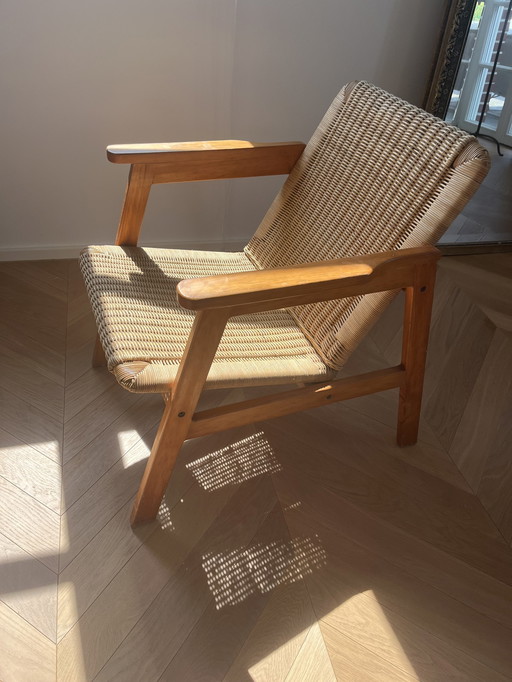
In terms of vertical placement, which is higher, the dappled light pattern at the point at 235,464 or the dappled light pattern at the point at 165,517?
the dappled light pattern at the point at 235,464

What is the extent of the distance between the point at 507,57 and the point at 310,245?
1.21m

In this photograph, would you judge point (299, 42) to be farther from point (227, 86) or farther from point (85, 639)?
point (85, 639)

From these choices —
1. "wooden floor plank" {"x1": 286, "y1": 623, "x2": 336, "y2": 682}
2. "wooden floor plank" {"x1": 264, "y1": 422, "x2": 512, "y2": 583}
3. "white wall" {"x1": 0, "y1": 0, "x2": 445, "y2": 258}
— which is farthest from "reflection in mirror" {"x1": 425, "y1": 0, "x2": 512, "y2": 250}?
"wooden floor plank" {"x1": 286, "y1": 623, "x2": 336, "y2": 682}

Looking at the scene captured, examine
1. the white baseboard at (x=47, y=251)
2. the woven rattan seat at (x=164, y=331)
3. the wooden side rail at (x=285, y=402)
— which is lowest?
the white baseboard at (x=47, y=251)

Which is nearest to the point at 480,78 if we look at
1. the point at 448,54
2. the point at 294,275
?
the point at 448,54

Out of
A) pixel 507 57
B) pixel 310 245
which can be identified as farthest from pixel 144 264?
pixel 507 57

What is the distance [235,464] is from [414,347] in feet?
1.65

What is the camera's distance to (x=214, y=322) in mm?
1087

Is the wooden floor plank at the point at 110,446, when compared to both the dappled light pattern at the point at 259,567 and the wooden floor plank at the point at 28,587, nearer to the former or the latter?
the wooden floor plank at the point at 28,587

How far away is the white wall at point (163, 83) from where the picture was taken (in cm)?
189

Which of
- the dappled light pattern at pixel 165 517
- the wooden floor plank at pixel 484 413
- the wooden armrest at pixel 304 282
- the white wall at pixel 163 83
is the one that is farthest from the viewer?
the white wall at pixel 163 83

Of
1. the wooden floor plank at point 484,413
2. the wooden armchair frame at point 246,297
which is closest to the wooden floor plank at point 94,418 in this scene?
the wooden armchair frame at point 246,297

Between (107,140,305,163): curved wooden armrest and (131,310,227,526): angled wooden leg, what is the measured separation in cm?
54

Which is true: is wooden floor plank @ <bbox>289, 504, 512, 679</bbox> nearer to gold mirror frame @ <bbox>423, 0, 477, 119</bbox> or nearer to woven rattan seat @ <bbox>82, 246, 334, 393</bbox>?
woven rattan seat @ <bbox>82, 246, 334, 393</bbox>
